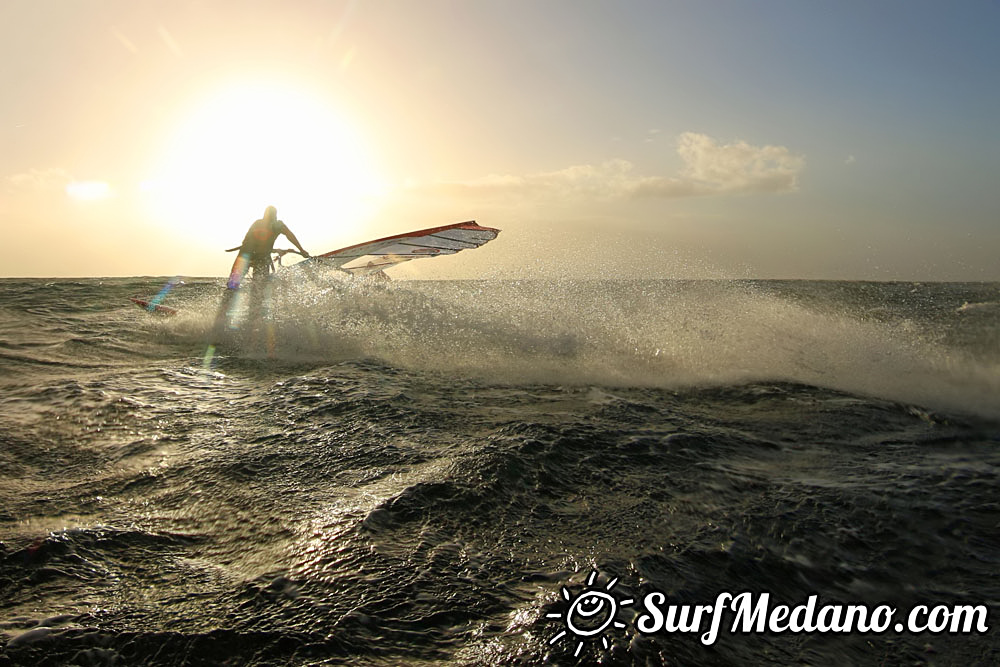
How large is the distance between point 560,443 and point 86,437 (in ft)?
10.1

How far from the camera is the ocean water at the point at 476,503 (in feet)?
6.39

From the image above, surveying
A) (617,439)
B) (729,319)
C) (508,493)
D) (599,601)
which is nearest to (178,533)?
(508,493)

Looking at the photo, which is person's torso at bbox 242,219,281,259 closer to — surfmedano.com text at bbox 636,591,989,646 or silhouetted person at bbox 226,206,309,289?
silhouetted person at bbox 226,206,309,289

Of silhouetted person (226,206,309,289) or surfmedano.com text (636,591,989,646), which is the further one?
silhouetted person (226,206,309,289)

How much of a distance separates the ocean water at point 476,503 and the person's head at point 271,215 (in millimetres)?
5131

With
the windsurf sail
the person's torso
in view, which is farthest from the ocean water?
the windsurf sail

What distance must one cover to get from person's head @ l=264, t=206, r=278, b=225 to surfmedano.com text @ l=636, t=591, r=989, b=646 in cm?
1103

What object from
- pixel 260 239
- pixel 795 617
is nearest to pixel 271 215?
pixel 260 239

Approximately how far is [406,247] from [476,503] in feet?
33.8

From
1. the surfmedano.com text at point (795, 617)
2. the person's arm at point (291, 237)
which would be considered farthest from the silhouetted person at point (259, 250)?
the surfmedano.com text at point (795, 617)

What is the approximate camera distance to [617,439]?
159 inches

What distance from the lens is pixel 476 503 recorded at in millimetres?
2904

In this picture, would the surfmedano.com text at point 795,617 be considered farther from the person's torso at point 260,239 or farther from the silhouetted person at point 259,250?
the person's torso at point 260,239

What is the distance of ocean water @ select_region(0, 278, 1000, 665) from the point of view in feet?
6.39
